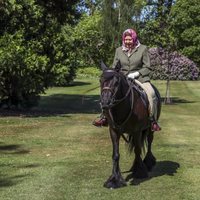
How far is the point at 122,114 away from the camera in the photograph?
8.25 m

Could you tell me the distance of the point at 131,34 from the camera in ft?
29.4

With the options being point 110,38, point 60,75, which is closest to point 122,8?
point 110,38

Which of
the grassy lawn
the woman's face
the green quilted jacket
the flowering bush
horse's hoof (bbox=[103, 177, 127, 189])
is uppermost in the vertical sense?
the woman's face

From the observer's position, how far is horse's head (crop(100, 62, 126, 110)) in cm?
759

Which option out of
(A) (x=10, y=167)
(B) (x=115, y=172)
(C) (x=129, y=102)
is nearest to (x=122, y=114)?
(C) (x=129, y=102)

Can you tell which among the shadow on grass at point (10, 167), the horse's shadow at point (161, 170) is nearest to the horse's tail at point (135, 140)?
the horse's shadow at point (161, 170)

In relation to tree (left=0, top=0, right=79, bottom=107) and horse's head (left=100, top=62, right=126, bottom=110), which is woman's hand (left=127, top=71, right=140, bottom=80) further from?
tree (left=0, top=0, right=79, bottom=107)

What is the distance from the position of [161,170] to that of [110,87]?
2956 millimetres

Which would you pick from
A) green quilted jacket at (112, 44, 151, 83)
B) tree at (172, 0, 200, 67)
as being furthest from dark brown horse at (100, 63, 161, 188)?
tree at (172, 0, 200, 67)

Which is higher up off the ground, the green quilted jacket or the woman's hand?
the green quilted jacket

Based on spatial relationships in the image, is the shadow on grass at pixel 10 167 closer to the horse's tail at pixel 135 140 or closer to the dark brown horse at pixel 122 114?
the dark brown horse at pixel 122 114

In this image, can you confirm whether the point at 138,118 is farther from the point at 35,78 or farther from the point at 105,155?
the point at 35,78

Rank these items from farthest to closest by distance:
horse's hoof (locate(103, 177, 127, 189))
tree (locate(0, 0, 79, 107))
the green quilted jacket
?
tree (locate(0, 0, 79, 107)) < the green quilted jacket < horse's hoof (locate(103, 177, 127, 189))

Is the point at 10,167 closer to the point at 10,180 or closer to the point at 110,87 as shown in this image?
the point at 10,180
